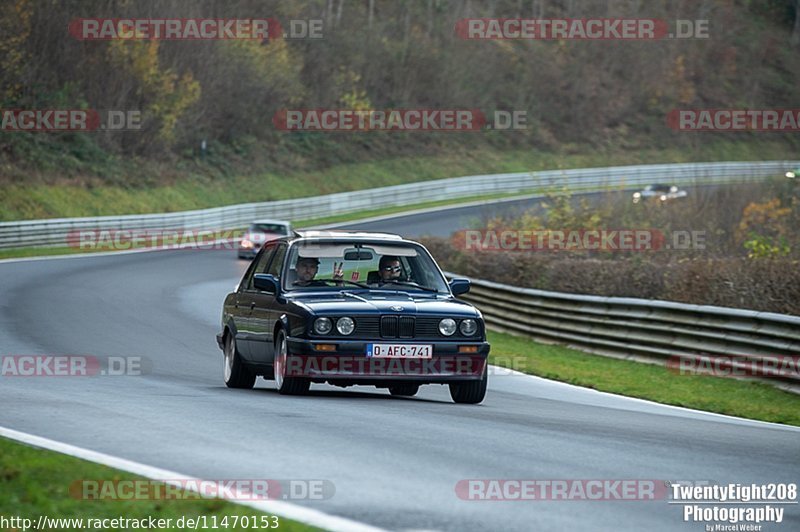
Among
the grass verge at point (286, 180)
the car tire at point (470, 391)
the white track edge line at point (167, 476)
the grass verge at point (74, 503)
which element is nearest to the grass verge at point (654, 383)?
the car tire at point (470, 391)

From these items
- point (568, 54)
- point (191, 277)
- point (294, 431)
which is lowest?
point (191, 277)

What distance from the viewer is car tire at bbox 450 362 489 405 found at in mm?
12789

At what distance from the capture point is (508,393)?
14828mm

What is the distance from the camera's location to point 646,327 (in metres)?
19.0

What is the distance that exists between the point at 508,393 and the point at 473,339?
7.98 feet

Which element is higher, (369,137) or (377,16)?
(377,16)

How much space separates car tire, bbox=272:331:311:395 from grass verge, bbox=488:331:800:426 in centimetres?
401

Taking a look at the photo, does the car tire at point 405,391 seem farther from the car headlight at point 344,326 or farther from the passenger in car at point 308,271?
the car headlight at point 344,326

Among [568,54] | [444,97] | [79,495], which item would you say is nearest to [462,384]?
[79,495]

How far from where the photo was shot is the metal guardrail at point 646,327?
52.3ft

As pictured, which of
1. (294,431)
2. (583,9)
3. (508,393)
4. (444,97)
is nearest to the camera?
(294,431)

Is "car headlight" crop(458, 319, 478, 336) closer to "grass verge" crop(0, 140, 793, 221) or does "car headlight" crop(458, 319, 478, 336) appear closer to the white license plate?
the white license plate

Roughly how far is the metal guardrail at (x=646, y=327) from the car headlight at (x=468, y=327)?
Answer: 177 inches

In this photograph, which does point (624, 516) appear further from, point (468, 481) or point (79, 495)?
point (79, 495)
